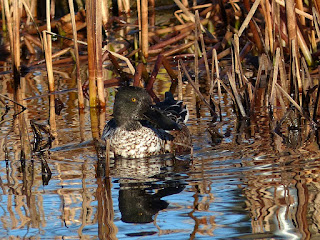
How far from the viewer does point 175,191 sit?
4.74 m

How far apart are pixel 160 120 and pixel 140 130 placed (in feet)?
0.79

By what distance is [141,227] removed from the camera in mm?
4094

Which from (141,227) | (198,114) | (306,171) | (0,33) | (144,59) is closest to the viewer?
(141,227)

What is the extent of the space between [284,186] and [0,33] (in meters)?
8.47

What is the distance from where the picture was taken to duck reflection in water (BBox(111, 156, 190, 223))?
438 centimetres

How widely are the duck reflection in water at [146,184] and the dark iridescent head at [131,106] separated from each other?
35 centimetres

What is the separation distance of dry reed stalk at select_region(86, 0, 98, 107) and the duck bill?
121cm

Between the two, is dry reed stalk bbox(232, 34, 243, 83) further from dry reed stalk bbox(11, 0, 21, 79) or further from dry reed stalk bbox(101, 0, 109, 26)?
→ dry reed stalk bbox(101, 0, 109, 26)

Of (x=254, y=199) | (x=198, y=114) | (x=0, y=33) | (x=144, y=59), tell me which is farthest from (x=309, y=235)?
(x=0, y=33)

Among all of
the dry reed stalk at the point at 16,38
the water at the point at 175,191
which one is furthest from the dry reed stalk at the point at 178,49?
the water at the point at 175,191

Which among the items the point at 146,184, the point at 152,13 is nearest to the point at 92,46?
the point at 146,184

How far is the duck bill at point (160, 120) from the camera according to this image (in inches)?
235

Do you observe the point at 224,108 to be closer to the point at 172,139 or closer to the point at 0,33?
the point at 172,139

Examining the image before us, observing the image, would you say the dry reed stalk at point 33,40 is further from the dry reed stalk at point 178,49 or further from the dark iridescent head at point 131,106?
the dark iridescent head at point 131,106
